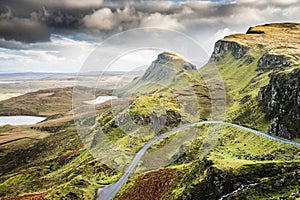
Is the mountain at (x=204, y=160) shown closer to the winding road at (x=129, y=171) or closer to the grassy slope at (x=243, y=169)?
the grassy slope at (x=243, y=169)

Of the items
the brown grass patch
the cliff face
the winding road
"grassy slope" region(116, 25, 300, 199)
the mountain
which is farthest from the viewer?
the cliff face

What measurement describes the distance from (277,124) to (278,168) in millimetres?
60157

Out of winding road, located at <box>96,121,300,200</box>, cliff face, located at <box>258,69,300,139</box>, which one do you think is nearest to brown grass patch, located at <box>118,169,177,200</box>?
winding road, located at <box>96,121,300,200</box>

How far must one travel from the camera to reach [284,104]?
428 ft

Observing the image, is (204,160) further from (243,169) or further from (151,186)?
(151,186)

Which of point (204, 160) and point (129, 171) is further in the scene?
point (129, 171)

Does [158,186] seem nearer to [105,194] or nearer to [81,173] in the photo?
[105,194]

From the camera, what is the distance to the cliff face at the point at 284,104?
114188 millimetres

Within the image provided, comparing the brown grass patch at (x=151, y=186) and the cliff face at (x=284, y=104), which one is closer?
the brown grass patch at (x=151, y=186)

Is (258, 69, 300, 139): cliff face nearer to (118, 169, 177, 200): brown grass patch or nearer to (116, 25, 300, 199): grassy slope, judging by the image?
(116, 25, 300, 199): grassy slope

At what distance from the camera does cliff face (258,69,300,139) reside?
114m

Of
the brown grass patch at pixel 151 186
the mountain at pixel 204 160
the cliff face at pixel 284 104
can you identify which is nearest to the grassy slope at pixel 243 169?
the mountain at pixel 204 160

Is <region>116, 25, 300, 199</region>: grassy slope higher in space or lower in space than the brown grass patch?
higher

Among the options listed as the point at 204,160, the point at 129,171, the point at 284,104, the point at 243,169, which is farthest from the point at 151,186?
the point at 284,104
